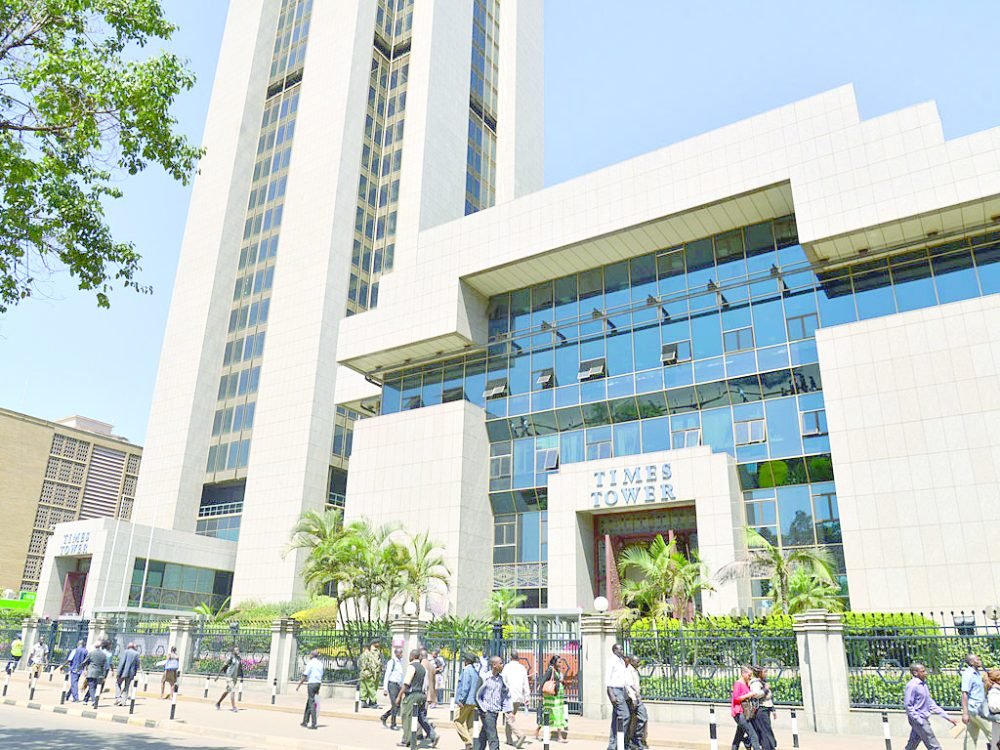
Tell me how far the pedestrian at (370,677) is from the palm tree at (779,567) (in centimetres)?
1306

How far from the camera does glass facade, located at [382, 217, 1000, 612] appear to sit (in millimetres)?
30547

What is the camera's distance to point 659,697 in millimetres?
20656

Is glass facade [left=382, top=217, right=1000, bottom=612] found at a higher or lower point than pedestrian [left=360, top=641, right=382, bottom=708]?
higher

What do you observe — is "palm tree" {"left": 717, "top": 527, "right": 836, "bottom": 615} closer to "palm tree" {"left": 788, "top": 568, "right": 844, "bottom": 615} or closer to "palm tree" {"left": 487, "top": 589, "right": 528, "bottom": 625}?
"palm tree" {"left": 788, "top": 568, "right": 844, "bottom": 615}

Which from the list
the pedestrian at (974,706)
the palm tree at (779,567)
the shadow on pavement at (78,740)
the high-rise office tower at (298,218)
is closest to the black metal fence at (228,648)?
the shadow on pavement at (78,740)

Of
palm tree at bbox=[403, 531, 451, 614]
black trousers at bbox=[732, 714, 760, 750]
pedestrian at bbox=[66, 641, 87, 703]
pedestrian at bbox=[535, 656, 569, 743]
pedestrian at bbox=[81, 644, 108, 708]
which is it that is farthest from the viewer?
palm tree at bbox=[403, 531, 451, 614]

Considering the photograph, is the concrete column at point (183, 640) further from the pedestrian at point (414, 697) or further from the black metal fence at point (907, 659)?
the black metal fence at point (907, 659)

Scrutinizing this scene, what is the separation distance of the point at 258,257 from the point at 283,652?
140 feet

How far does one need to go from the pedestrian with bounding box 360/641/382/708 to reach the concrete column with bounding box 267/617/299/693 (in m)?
5.48

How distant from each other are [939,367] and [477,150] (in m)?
48.6

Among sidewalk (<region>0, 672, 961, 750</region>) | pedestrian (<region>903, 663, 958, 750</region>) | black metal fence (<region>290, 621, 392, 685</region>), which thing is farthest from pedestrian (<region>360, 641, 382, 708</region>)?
pedestrian (<region>903, 663, 958, 750</region>)

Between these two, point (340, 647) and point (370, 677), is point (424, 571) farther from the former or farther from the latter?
point (370, 677)

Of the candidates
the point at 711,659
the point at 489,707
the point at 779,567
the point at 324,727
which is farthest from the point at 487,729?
the point at 779,567

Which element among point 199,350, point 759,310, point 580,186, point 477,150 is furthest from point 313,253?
point 759,310
